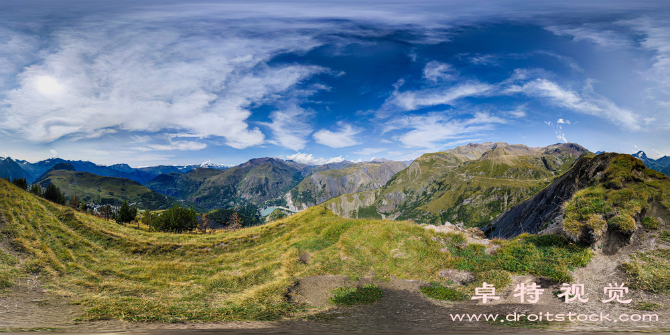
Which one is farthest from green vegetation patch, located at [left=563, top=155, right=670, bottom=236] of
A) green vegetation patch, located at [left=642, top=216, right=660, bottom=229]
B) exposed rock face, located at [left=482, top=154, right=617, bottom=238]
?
exposed rock face, located at [left=482, top=154, right=617, bottom=238]

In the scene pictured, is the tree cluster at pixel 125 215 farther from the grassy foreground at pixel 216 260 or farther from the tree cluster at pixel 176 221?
the grassy foreground at pixel 216 260

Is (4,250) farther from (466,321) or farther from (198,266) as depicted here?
(466,321)

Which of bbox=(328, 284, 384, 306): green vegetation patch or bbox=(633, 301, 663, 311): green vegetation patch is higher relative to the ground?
bbox=(633, 301, 663, 311): green vegetation patch

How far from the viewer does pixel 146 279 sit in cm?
1702

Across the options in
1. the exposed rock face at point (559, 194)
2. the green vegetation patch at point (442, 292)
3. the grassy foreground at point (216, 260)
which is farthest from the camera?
the exposed rock face at point (559, 194)

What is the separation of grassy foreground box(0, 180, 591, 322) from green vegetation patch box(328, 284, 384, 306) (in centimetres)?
168

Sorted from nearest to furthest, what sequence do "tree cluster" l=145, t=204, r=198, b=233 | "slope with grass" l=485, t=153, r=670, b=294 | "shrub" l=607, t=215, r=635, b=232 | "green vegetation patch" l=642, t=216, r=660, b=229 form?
"slope with grass" l=485, t=153, r=670, b=294 < "shrub" l=607, t=215, r=635, b=232 < "green vegetation patch" l=642, t=216, r=660, b=229 < "tree cluster" l=145, t=204, r=198, b=233

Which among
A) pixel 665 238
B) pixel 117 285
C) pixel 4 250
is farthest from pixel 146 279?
pixel 665 238

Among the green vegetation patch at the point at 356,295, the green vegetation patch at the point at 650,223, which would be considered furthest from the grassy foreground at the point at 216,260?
the green vegetation patch at the point at 650,223

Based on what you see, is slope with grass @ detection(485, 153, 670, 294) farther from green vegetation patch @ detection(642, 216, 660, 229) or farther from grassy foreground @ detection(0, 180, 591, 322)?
grassy foreground @ detection(0, 180, 591, 322)

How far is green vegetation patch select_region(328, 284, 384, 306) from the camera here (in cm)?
1334

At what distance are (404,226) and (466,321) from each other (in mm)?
10279

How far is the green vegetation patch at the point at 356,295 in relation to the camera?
13.3 m

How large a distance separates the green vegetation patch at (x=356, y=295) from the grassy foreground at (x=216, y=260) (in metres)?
1.68
